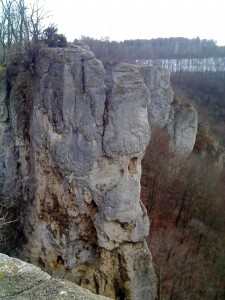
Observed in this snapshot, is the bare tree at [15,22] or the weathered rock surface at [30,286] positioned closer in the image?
the weathered rock surface at [30,286]

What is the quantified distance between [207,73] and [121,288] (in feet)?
207

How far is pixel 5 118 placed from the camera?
13.0 meters

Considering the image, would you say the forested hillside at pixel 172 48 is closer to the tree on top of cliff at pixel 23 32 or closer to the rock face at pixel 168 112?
the rock face at pixel 168 112

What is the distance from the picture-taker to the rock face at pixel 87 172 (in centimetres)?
1134

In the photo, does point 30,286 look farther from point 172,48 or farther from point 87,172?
point 172,48

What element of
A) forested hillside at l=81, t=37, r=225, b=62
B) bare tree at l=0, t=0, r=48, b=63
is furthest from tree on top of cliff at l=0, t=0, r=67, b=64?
forested hillside at l=81, t=37, r=225, b=62

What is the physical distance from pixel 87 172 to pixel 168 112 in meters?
21.4

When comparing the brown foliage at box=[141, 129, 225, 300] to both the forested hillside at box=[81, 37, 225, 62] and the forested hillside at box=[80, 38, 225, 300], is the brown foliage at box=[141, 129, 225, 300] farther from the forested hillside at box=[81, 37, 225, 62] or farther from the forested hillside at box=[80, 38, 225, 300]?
the forested hillside at box=[81, 37, 225, 62]

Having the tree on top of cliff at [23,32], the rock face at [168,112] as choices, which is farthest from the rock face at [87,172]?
the rock face at [168,112]

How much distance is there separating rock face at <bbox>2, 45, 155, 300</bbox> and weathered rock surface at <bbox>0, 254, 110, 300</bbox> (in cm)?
742

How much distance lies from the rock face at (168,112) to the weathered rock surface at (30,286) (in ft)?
83.1

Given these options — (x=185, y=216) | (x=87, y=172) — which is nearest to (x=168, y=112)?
(x=185, y=216)

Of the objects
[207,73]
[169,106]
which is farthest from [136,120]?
[207,73]

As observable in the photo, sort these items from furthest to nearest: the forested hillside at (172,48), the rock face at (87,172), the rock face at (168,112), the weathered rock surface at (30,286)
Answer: the forested hillside at (172,48) → the rock face at (168,112) → the rock face at (87,172) → the weathered rock surface at (30,286)
